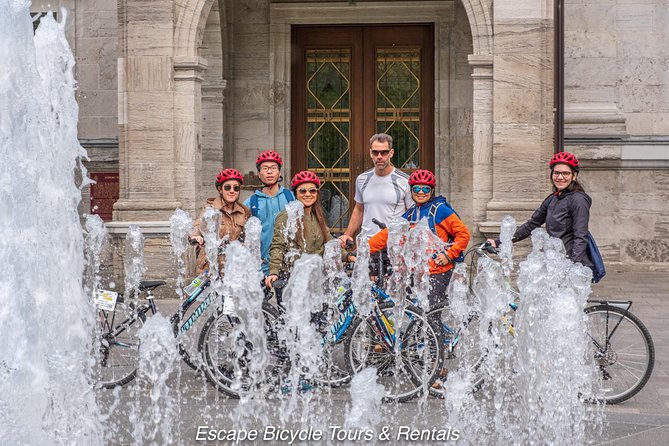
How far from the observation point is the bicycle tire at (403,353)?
26.5 feet

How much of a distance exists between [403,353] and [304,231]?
Result: 4.29ft

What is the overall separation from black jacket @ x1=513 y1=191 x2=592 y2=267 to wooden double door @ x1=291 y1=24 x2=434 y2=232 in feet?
25.2

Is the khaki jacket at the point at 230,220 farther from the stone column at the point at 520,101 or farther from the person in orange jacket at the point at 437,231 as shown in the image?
the stone column at the point at 520,101

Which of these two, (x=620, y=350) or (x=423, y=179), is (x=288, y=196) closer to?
(x=423, y=179)

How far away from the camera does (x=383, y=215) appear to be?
9.66 m

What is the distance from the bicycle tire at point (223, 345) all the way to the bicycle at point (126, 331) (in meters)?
0.13

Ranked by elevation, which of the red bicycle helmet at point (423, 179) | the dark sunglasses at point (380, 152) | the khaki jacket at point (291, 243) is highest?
the dark sunglasses at point (380, 152)

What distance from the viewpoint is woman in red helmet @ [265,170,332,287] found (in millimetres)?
8695

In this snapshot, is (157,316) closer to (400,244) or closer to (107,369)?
(107,369)

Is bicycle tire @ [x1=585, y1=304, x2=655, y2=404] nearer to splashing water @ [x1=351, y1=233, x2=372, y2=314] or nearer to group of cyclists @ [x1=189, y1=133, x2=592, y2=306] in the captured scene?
group of cyclists @ [x1=189, y1=133, x2=592, y2=306]

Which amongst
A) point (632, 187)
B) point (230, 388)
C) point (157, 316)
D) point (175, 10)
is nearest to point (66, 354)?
point (157, 316)

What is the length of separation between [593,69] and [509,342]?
864cm

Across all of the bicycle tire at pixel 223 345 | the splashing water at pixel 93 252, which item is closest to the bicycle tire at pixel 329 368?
the bicycle tire at pixel 223 345

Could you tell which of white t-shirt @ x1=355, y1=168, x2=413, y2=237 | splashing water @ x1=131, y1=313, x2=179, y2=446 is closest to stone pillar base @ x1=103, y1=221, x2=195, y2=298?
white t-shirt @ x1=355, y1=168, x2=413, y2=237
